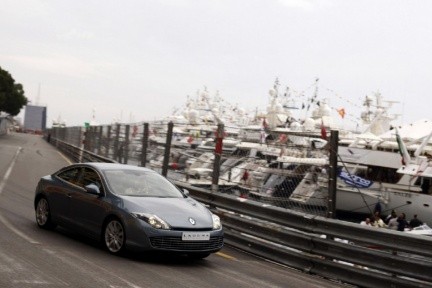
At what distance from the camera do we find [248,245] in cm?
1129

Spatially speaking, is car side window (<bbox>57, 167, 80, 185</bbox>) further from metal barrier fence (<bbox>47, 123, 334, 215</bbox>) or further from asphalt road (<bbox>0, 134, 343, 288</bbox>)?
metal barrier fence (<bbox>47, 123, 334, 215</bbox>)

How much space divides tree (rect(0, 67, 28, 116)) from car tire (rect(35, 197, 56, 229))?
8306 centimetres

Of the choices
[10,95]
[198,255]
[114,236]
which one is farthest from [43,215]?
[10,95]

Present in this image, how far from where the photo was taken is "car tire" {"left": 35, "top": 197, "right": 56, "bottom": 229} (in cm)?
1090

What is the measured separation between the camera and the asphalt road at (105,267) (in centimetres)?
722

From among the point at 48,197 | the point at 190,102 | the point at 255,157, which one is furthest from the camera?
the point at 190,102

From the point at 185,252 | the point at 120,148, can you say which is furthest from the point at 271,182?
the point at 120,148

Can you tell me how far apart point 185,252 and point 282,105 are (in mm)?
48412

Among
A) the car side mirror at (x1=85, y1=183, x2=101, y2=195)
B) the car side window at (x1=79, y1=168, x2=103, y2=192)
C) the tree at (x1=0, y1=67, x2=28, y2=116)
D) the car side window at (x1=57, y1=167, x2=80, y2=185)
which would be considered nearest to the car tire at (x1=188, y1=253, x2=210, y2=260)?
the car side mirror at (x1=85, y1=183, x2=101, y2=195)

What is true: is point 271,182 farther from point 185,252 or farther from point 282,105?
point 282,105

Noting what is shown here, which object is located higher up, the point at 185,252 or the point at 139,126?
the point at 139,126

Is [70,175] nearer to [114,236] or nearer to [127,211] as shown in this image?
[114,236]

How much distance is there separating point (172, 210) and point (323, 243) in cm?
238

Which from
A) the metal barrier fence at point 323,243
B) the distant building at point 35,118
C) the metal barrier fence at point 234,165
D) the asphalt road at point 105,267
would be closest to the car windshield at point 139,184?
the asphalt road at point 105,267
